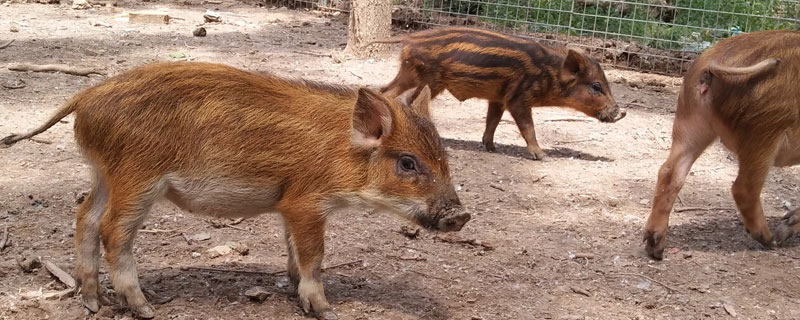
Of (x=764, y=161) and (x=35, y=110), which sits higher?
(x=764, y=161)

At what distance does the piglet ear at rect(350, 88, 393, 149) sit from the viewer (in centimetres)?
388

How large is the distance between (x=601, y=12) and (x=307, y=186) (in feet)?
26.4

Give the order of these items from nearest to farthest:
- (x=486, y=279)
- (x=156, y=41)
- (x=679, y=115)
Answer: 1. (x=486, y=279)
2. (x=679, y=115)
3. (x=156, y=41)

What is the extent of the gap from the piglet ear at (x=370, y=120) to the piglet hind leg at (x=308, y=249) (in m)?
0.35

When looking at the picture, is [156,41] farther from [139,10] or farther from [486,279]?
[486,279]

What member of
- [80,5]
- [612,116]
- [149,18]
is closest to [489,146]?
[612,116]

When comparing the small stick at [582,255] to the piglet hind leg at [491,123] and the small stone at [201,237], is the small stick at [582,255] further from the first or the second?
the piglet hind leg at [491,123]

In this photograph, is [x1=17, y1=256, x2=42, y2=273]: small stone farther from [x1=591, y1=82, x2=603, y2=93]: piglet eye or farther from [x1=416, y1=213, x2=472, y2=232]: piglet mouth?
[x1=591, y1=82, x2=603, y2=93]: piglet eye

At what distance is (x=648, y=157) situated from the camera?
7398mm

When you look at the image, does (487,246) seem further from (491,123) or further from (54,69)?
(54,69)

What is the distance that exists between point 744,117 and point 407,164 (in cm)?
208

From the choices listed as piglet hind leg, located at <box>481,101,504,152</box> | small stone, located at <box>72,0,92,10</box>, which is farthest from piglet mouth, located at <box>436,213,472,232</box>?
small stone, located at <box>72,0,92,10</box>

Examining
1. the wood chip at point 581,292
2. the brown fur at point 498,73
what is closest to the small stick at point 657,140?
the brown fur at point 498,73

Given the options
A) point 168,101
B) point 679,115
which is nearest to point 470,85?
point 679,115
